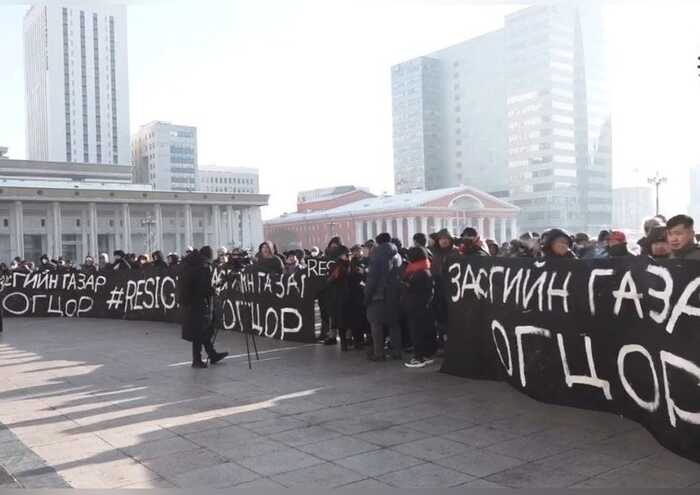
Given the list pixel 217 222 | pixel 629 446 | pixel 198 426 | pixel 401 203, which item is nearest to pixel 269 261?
pixel 198 426

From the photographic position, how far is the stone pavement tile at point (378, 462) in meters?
4.86

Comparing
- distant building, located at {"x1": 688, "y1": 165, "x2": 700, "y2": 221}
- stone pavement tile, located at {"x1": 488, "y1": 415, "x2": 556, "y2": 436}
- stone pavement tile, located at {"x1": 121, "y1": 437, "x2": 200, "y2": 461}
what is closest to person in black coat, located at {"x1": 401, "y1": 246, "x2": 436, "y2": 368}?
stone pavement tile, located at {"x1": 488, "y1": 415, "x2": 556, "y2": 436}

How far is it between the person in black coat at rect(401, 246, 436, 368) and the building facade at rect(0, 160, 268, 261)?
266 ft

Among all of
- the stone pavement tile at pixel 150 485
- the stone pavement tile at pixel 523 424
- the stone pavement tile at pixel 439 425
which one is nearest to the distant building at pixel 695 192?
the stone pavement tile at pixel 523 424

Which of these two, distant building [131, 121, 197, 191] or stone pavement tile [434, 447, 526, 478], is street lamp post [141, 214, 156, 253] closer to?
distant building [131, 121, 197, 191]

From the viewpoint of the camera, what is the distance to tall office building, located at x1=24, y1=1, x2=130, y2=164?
132500 millimetres

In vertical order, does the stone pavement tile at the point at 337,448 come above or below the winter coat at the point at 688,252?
below

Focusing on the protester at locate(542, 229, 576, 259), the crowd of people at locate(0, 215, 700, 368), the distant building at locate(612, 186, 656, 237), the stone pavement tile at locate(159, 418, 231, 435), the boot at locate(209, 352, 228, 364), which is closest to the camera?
the stone pavement tile at locate(159, 418, 231, 435)

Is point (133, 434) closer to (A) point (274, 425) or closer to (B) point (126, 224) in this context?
(A) point (274, 425)

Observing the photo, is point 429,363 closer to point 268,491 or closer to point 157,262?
point 268,491

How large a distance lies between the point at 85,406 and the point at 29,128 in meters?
160

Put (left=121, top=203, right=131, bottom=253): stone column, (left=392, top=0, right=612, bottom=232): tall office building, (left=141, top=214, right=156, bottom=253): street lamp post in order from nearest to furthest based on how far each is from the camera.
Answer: (left=121, top=203, right=131, bottom=253): stone column < (left=141, top=214, right=156, bottom=253): street lamp post < (left=392, top=0, right=612, bottom=232): tall office building

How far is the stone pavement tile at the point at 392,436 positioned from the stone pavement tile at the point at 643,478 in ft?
5.08

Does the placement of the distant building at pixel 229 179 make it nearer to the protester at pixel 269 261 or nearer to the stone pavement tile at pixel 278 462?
the protester at pixel 269 261
